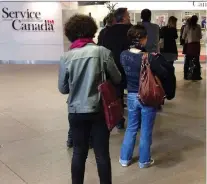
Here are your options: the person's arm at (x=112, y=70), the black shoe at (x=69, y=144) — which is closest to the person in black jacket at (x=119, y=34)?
the black shoe at (x=69, y=144)

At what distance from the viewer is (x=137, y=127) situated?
3443mm

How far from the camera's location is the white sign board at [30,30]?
37.1 ft

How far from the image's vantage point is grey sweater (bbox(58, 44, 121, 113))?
8.23 ft

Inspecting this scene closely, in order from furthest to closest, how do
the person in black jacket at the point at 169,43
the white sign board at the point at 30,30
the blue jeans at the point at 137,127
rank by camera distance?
the white sign board at the point at 30,30, the person in black jacket at the point at 169,43, the blue jeans at the point at 137,127

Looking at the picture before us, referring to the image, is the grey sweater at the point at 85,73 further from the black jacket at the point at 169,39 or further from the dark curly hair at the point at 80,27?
the black jacket at the point at 169,39

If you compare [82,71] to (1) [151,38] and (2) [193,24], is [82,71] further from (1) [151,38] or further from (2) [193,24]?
(2) [193,24]

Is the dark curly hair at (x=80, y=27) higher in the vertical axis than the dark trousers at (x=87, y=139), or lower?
higher

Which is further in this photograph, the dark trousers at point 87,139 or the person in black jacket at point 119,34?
the person in black jacket at point 119,34

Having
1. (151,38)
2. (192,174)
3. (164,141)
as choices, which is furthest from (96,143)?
(151,38)

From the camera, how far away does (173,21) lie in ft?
25.4

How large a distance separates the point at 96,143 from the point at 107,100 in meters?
0.34

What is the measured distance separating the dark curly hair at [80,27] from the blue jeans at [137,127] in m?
1.00

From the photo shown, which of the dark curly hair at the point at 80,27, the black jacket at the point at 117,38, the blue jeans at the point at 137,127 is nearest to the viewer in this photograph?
the dark curly hair at the point at 80,27

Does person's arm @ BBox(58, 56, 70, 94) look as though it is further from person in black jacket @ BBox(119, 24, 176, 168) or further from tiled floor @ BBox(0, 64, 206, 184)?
tiled floor @ BBox(0, 64, 206, 184)
